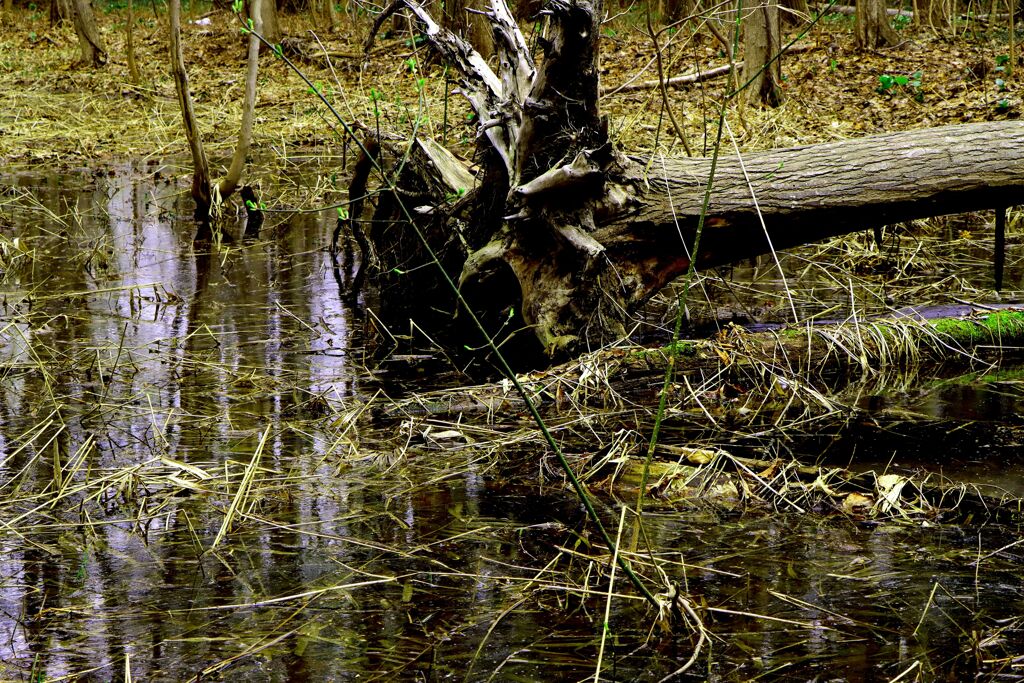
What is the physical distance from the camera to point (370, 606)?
336cm

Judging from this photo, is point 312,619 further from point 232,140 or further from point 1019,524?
point 232,140

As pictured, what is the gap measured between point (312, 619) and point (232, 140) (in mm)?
11163

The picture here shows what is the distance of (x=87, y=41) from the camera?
17438mm

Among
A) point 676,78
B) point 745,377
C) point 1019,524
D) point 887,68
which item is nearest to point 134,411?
point 745,377

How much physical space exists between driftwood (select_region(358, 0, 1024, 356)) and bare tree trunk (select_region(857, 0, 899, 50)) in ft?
33.7

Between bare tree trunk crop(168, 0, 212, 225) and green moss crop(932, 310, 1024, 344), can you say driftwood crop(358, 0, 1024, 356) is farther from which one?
bare tree trunk crop(168, 0, 212, 225)

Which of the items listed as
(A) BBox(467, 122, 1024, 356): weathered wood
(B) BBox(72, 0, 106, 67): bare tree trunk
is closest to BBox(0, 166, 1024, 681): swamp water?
(A) BBox(467, 122, 1024, 356): weathered wood

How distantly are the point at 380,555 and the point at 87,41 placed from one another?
1635cm

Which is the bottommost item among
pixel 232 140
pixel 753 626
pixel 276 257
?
pixel 753 626

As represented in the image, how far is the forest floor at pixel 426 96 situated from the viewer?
1173 cm

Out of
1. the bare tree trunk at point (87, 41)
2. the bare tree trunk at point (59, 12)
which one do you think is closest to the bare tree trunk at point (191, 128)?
the bare tree trunk at point (87, 41)

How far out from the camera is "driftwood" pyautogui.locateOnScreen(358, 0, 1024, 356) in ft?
19.7

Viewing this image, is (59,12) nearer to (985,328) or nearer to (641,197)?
(641,197)

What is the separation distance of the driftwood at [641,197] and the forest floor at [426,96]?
3.74 meters
